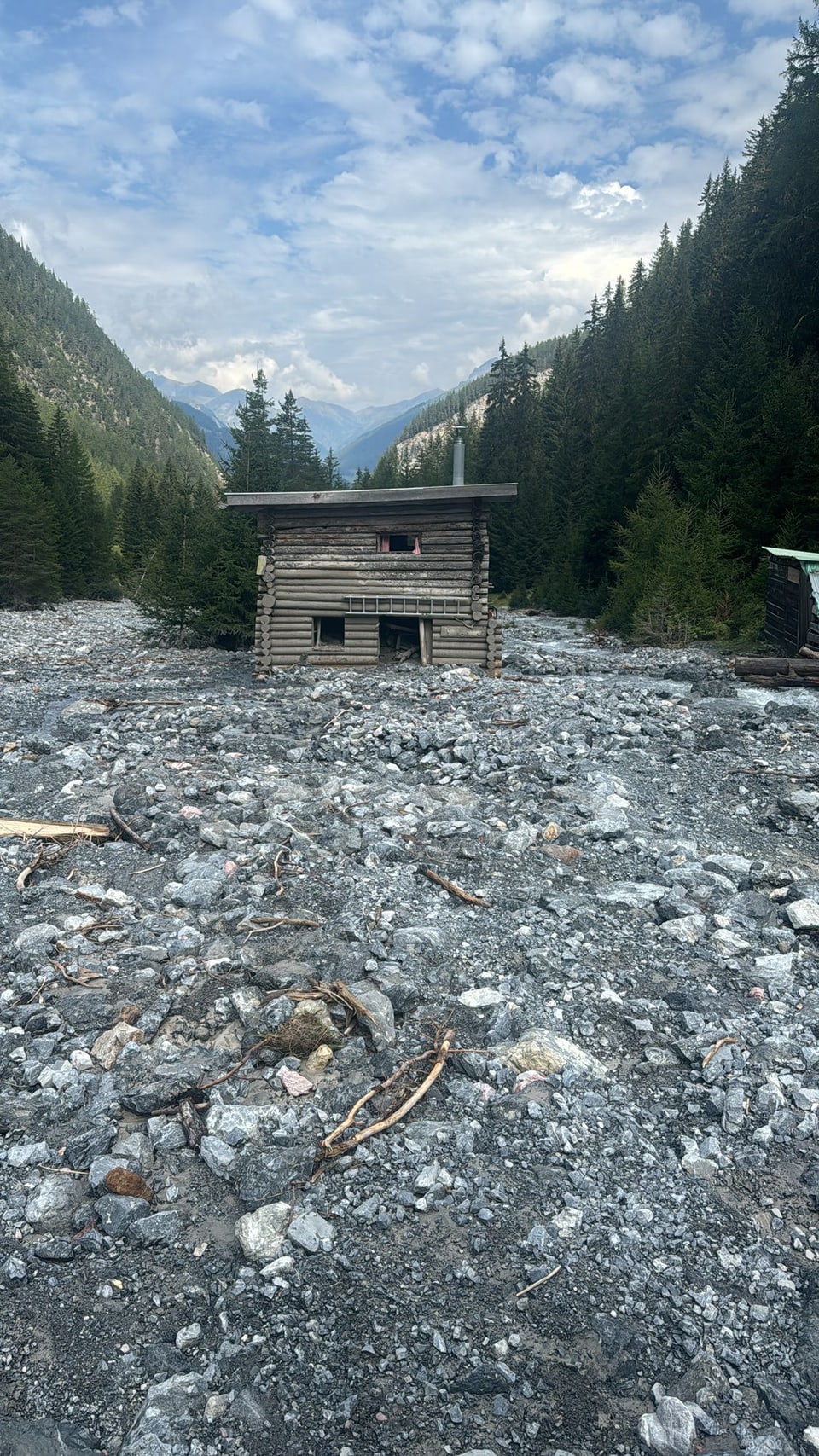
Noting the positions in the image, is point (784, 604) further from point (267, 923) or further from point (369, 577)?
point (267, 923)

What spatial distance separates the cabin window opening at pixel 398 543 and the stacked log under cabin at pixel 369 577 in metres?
0.03

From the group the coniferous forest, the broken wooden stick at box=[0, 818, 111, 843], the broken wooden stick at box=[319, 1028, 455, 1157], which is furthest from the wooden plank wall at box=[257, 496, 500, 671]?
the broken wooden stick at box=[319, 1028, 455, 1157]

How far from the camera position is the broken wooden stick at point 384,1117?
13.0 ft

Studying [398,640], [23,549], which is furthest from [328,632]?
[23,549]

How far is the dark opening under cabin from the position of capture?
17672 millimetres

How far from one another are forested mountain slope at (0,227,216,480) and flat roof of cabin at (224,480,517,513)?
14126 cm

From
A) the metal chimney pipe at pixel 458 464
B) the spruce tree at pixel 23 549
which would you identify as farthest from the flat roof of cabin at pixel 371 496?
the spruce tree at pixel 23 549

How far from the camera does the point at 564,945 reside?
6.00m

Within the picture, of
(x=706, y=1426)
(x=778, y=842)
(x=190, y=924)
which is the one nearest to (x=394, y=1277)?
(x=706, y=1426)

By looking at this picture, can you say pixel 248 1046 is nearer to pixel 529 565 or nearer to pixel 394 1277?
pixel 394 1277

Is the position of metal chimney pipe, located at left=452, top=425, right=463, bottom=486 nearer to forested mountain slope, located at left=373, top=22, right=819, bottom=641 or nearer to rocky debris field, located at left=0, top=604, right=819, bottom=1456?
forested mountain slope, located at left=373, top=22, right=819, bottom=641

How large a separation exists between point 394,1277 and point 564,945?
307 centimetres

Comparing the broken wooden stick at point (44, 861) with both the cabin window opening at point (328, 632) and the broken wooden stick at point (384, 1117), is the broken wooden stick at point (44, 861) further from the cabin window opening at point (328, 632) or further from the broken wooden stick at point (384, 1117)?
the cabin window opening at point (328, 632)

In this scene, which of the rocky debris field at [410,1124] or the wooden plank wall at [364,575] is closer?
the rocky debris field at [410,1124]
